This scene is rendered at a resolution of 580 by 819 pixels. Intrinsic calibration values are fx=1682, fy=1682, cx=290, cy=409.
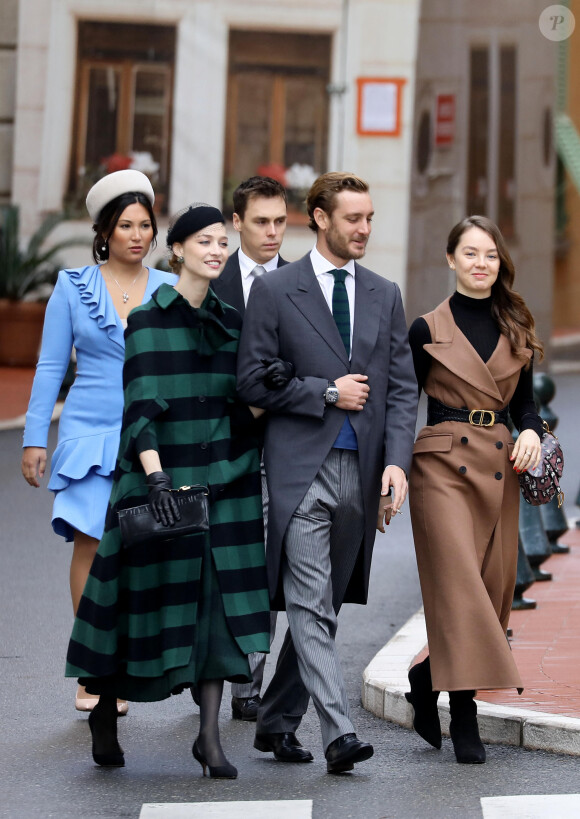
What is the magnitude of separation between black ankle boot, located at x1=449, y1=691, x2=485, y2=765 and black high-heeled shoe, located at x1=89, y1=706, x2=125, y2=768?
112 centimetres

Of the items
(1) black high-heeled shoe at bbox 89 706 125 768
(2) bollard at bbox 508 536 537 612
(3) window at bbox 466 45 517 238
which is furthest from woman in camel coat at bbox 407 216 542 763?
(3) window at bbox 466 45 517 238

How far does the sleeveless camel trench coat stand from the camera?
18.4 ft

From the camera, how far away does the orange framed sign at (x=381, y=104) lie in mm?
20812

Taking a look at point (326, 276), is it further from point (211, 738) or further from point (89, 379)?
point (211, 738)

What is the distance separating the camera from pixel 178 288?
18.4 feet

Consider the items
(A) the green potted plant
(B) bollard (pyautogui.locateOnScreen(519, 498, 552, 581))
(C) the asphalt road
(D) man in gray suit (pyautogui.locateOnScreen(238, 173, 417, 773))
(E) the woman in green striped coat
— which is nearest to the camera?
(C) the asphalt road

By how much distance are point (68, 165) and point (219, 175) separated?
187 centimetres

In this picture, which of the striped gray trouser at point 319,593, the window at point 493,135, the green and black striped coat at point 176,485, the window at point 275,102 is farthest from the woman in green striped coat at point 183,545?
the window at point 493,135

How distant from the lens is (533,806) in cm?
505

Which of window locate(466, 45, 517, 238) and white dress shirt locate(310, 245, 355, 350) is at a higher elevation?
window locate(466, 45, 517, 238)

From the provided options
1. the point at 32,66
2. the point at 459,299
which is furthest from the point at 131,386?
the point at 32,66

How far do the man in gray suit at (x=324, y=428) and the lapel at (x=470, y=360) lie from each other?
224 millimetres

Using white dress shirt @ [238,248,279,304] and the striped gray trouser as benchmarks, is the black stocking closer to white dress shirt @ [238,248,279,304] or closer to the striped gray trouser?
the striped gray trouser

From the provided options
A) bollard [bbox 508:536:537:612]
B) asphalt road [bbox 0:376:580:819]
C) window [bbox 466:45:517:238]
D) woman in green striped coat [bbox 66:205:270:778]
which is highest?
window [bbox 466:45:517:238]
